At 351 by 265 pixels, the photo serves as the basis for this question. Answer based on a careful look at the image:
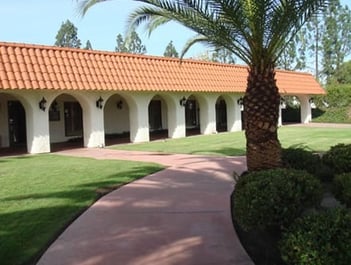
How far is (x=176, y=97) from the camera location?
2645cm

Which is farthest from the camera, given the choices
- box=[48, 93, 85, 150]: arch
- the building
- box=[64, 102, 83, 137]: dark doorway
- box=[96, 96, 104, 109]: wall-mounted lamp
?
box=[64, 102, 83, 137]: dark doorway

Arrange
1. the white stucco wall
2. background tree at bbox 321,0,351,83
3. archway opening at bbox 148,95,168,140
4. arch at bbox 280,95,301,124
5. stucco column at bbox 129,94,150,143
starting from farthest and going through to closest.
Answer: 1. background tree at bbox 321,0,351,83
2. arch at bbox 280,95,301,124
3. archway opening at bbox 148,95,168,140
4. stucco column at bbox 129,94,150,143
5. the white stucco wall

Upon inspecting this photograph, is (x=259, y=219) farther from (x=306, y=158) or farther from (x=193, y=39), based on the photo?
(x=193, y=39)

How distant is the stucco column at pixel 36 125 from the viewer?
1946 centimetres

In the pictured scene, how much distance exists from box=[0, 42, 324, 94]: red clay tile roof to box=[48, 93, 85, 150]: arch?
346cm

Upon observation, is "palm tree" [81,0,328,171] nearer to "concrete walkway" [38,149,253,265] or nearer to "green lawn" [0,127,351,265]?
"concrete walkway" [38,149,253,265]

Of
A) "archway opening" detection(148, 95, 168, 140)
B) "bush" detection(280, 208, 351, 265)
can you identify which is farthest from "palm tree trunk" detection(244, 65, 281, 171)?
"archway opening" detection(148, 95, 168, 140)

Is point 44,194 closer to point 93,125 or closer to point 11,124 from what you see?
point 93,125

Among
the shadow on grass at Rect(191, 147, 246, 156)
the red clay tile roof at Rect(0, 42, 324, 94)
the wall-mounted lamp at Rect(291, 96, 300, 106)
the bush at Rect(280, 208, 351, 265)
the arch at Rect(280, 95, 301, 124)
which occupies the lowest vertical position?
the shadow on grass at Rect(191, 147, 246, 156)

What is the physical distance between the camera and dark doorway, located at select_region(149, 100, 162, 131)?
102 ft

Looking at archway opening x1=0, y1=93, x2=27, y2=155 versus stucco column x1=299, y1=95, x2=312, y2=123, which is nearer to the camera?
archway opening x1=0, y1=93, x2=27, y2=155

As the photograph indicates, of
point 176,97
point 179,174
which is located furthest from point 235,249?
point 176,97

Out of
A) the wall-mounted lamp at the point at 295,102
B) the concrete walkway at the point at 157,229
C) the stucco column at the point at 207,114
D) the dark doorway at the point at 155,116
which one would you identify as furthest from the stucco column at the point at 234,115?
the concrete walkway at the point at 157,229

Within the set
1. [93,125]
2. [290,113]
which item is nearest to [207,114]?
[93,125]
